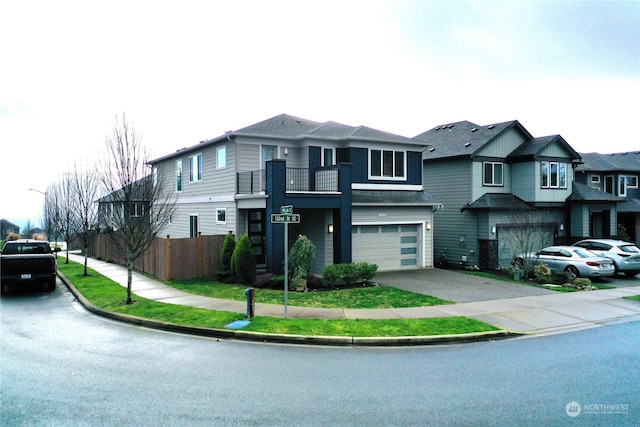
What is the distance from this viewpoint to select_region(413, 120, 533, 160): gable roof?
2489 centimetres

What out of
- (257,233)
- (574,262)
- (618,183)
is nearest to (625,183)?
(618,183)

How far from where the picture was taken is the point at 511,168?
85.7 ft

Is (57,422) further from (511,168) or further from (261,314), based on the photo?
(511,168)

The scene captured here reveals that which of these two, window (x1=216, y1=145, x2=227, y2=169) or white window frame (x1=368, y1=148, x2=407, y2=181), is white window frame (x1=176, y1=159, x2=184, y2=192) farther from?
white window frame (x1=368, y1=148, x2=407, y2=181)

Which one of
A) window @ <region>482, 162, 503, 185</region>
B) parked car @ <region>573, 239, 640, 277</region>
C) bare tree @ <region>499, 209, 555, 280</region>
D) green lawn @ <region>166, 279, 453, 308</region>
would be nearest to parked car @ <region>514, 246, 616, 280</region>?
bare tree @ <region>499, 209, 555, 280</region>

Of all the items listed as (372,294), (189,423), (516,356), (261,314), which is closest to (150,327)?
(261,314)

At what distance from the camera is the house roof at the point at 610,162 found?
31.3 metres

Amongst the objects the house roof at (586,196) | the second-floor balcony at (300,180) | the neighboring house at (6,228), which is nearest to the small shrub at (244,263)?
the second-floor balcony at (300,180)

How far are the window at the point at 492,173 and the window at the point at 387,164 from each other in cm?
579

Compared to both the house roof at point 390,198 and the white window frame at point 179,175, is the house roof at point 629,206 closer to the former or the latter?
the house roof at point 390,198

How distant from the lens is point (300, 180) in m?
20.5

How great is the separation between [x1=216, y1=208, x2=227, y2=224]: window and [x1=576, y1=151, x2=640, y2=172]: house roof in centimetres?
2418

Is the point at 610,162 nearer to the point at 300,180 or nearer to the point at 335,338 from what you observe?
the point at 300,180

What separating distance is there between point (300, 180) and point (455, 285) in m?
8.33
